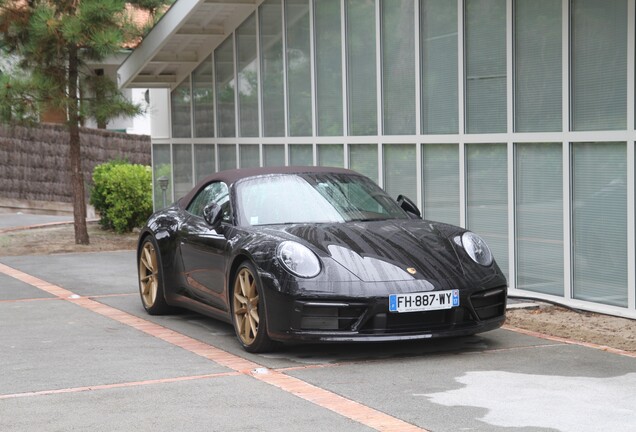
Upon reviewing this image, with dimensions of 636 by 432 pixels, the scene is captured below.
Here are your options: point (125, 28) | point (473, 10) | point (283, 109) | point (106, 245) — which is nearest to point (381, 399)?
point (473, 10)

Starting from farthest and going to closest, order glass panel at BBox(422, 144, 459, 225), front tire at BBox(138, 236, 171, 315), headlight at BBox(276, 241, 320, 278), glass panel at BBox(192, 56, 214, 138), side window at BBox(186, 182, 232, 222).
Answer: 1. glass panel at BBox(192, 56, 214, 138)
2. glass panel at BBox(422, 144, 459, 225)
3. front tire at BBox(138, 236, 171, 315)
4. side window at BBox(186, 182, 232, 222)
5. headlight at BBox(276, 241, 320, 278)

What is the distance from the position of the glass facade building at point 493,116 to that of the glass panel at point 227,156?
59.4 inches

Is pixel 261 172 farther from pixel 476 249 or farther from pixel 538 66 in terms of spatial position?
pixel 538 66

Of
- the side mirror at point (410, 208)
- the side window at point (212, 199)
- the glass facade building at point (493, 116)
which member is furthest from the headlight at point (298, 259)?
the glass facade building at point (493, 116)

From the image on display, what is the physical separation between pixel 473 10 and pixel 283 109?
15.2ft

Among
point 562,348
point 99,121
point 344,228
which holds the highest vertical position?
point 99,121

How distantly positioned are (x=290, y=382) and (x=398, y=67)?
6.33 m

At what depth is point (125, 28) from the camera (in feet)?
54.1

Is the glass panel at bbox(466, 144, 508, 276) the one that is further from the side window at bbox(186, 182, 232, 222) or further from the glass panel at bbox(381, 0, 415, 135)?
the side window at bbox(186, 182, 232, 222)

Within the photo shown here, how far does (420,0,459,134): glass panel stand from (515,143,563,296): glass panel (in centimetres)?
121

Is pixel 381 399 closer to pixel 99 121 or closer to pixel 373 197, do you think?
pixel 373 197

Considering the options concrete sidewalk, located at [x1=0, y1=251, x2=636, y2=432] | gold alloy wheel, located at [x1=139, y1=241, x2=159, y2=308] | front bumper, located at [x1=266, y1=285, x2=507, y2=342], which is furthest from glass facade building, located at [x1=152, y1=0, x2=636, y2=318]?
gold alloy wheel, located at [x1=139, y1=241, x2=159, y2=308]

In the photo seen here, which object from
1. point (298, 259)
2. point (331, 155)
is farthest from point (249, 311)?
point (331, 155)

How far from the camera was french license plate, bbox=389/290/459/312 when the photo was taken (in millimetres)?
7812
